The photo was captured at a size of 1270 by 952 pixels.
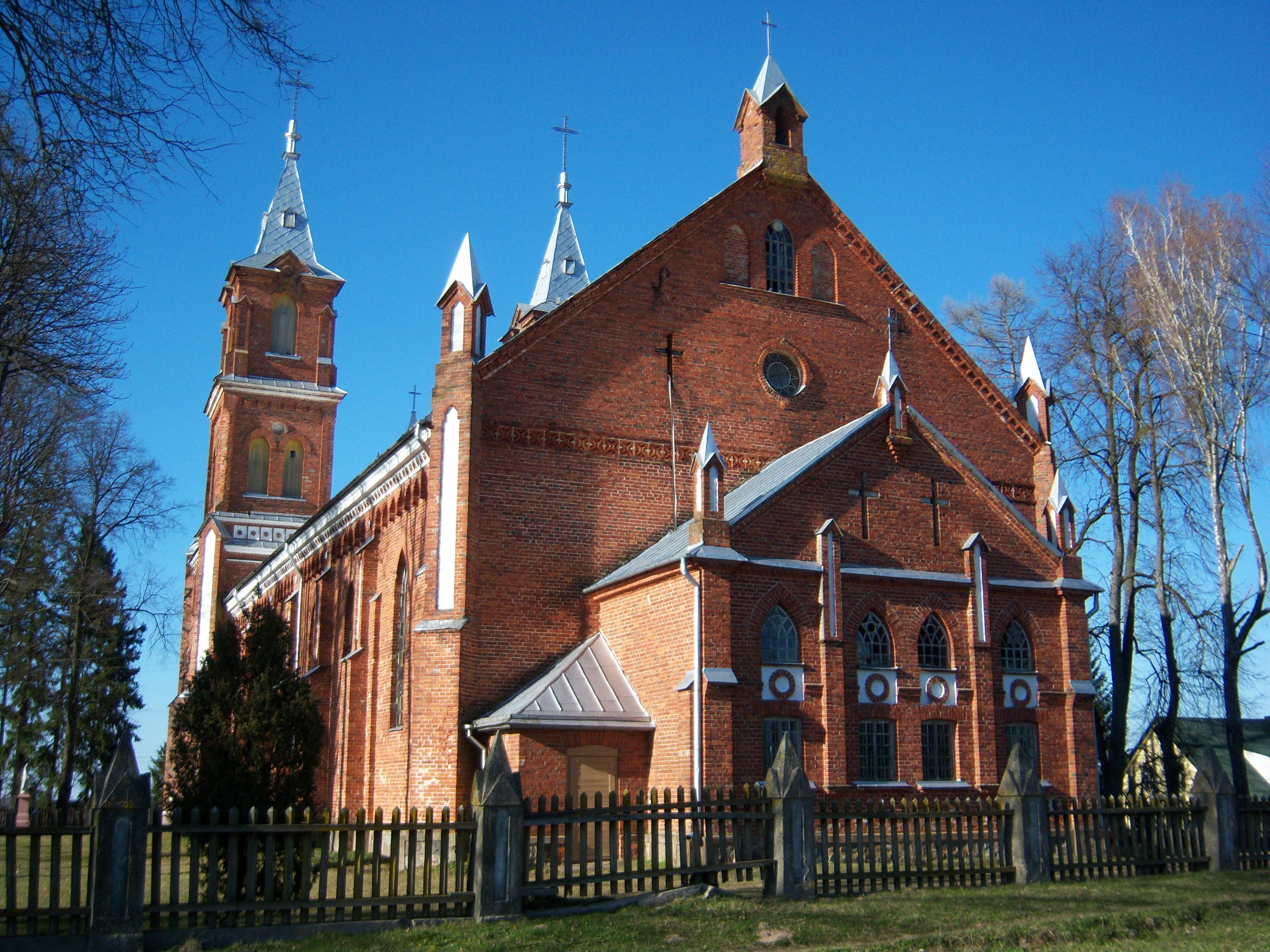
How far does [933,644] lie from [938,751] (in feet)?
6.01

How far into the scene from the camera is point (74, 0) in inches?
298

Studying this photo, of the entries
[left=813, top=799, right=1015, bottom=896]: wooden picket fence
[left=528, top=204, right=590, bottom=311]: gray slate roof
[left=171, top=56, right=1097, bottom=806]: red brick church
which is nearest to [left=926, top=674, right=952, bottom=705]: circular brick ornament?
[left=171, top=56, right=1097, bottom=806]: red brick church

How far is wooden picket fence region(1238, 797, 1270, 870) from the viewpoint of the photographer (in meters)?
18.5

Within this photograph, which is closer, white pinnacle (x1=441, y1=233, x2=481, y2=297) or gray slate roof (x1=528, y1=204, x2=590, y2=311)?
white pinnacle (x1=441, y1=233, x2=481, y2=297)

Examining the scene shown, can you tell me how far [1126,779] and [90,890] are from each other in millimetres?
36608

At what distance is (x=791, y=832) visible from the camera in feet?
48.4

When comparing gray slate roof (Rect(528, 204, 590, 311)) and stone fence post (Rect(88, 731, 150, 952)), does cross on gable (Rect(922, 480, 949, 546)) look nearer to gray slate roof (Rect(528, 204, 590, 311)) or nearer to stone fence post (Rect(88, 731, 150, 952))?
stone fence post (Rect(88, 731, 150, 952))

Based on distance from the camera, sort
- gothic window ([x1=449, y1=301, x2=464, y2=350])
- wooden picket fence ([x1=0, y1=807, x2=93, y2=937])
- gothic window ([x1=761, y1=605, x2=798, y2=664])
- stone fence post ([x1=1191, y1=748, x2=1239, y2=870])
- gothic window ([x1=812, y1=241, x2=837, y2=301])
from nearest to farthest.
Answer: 1. wooden picket fence ([x1=0, y1=807, x2=93, y2=937])
2. stone fence post ([x1=1191, y1=748, x2=1239, y2=870])
3. gothic window ([x1=761, y1=605, x2=798, y2=664])
4. gothic window ([x1=449, y1=301, x2=464, y2=350])
5. gothic window ([x1=812, y1=241, x2=837, y2=301])

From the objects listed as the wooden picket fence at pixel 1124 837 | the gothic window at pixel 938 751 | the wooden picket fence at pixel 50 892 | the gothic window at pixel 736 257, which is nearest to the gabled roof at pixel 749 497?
the gothic window at pixel 736 257

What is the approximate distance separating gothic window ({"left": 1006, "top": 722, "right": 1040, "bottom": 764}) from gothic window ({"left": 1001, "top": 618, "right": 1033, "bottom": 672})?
98 centimetres

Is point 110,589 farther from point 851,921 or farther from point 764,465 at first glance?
point 851,921

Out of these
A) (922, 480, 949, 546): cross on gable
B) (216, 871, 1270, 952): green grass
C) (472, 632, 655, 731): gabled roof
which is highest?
(922, 480, 949, 546): cross on gable

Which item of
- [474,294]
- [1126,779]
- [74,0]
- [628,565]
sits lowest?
[1126,779]

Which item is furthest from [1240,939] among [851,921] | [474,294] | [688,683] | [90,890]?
[474,294]
